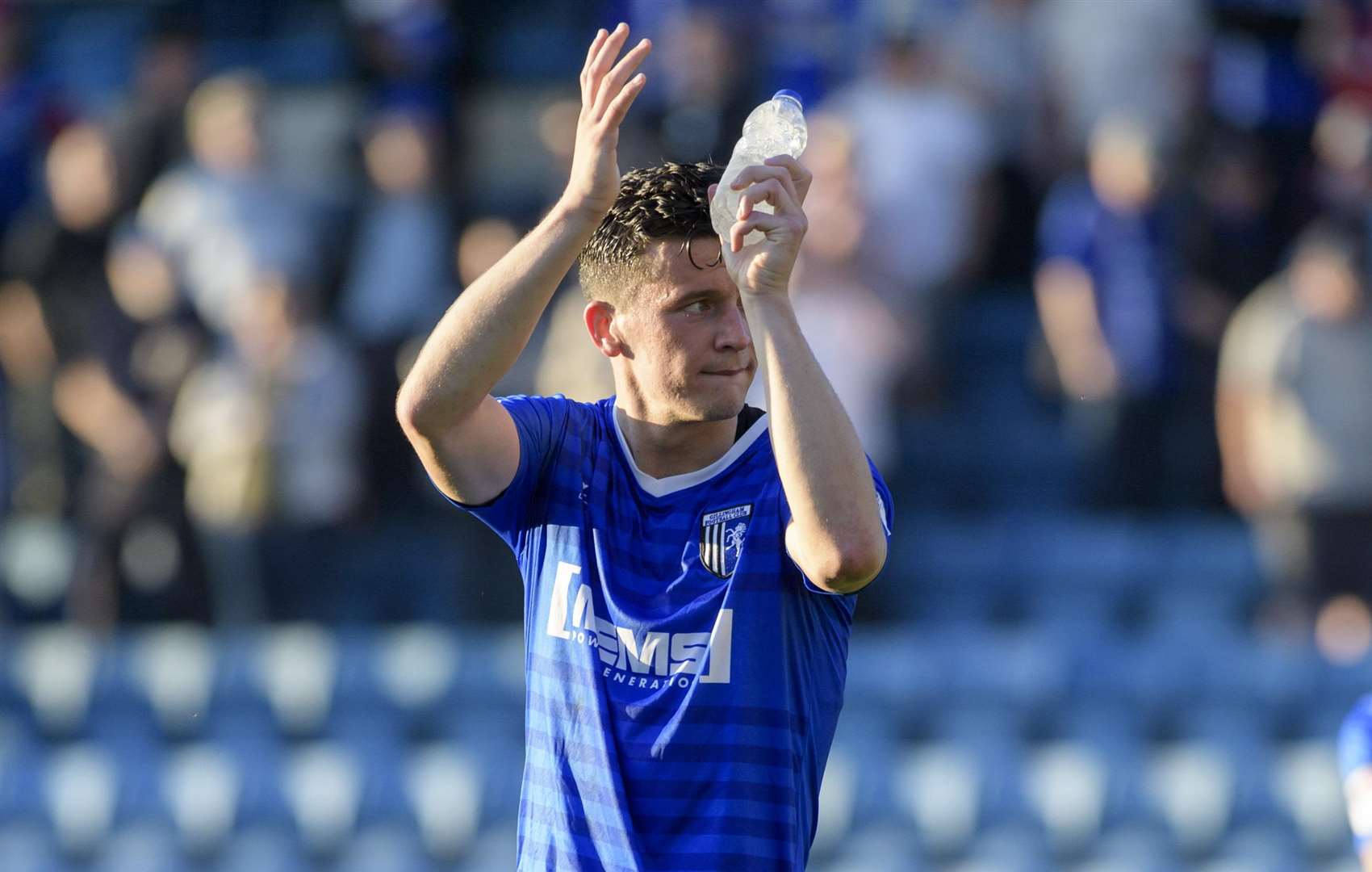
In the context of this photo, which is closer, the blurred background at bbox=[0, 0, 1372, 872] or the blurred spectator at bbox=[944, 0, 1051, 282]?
the blurred background at bbox=[0, 0, 1372, 872]

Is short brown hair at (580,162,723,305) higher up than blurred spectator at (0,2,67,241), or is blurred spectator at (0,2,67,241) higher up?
blurred spectator at (0,2,67,241)

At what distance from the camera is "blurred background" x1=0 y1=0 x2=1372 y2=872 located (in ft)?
25.6

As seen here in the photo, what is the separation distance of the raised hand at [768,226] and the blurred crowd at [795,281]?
470 centimetres

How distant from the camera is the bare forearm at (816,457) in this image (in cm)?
277

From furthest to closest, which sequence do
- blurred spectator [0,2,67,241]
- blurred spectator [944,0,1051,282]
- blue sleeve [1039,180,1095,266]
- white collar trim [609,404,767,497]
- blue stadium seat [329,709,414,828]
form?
1. blurred spectator [0,2,67,241]
2. blurred spectator [944,0,1051,282]
3. blue stadium seat [329,709,414,828]
4. blue sleeve [1039,180,1095,266]
5. white collar trim [609,404,767,497]

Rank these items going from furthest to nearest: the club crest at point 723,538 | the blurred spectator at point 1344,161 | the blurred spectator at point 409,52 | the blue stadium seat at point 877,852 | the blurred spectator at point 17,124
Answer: the blurred spectator at point 17,124 → the blurred spectator at point 409,52 → the blurred spectator at point 1344,161 → the blue stadium seat at point 877,852 → the club crest at point 723,538

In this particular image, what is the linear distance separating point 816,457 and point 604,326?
0.60m

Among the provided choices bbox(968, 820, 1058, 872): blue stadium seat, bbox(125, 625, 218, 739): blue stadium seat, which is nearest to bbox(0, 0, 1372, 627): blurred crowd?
bbox(125, 625, 218, 739): blue stadium seat

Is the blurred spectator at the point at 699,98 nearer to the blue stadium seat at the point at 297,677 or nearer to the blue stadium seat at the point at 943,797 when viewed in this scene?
the blue stadium seat at the point at 297,677

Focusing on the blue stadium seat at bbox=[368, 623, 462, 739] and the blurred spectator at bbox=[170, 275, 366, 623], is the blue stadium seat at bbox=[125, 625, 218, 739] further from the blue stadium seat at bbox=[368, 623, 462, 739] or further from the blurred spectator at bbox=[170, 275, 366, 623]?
the blue stadium seat at bbox=[368, 623, 462, 739]

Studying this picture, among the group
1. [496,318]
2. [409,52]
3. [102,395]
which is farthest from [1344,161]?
[496,318]

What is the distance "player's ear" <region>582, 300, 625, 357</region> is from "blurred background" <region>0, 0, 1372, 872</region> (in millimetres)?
3995

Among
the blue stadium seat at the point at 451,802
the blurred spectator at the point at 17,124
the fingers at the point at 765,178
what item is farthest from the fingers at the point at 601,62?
the blurred spectator at the point at 17,124

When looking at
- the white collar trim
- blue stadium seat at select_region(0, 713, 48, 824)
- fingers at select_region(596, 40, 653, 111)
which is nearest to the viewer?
fingers at select_region(596, 40, 653, 111)
